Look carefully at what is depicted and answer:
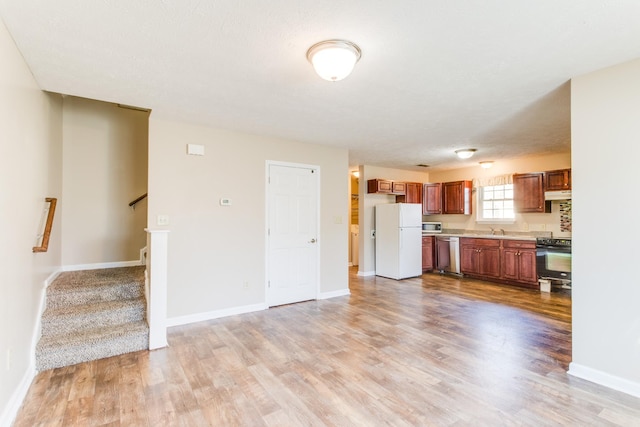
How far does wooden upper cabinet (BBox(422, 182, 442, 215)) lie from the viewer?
720 cm

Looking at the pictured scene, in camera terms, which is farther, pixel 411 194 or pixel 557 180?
pixel 411 194

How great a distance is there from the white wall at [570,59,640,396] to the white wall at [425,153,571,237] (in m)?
3.72

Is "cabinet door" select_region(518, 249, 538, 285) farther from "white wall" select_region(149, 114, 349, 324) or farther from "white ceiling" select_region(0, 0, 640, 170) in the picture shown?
"white wall" select_region(149, 114, 349, 324)

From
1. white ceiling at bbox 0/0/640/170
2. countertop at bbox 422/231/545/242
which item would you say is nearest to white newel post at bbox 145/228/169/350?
white ceiling at bbox 0/0/640/170

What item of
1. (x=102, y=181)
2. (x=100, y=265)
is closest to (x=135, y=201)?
(x=102, y=181)

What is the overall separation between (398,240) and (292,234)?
8.52ft

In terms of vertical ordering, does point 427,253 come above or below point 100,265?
below

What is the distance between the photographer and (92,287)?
3.32 metres

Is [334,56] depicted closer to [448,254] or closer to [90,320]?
[90,320]

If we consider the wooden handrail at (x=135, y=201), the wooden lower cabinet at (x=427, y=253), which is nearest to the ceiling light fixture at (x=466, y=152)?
the wooden lower cabinet at (x=427, y=253)

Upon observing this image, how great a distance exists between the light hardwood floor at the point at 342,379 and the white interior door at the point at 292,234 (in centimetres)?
69

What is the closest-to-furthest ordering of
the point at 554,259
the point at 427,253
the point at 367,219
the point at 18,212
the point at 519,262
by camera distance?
the point at 18,212, the point at 554,259, the point at 519,262, the point at 367,219, the point at 427,253

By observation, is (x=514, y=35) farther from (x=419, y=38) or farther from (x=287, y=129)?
(x=287, y=129)

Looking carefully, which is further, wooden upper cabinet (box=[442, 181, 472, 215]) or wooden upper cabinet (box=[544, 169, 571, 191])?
wooden upper cabinet (box=[442, 181, 472, 215])
